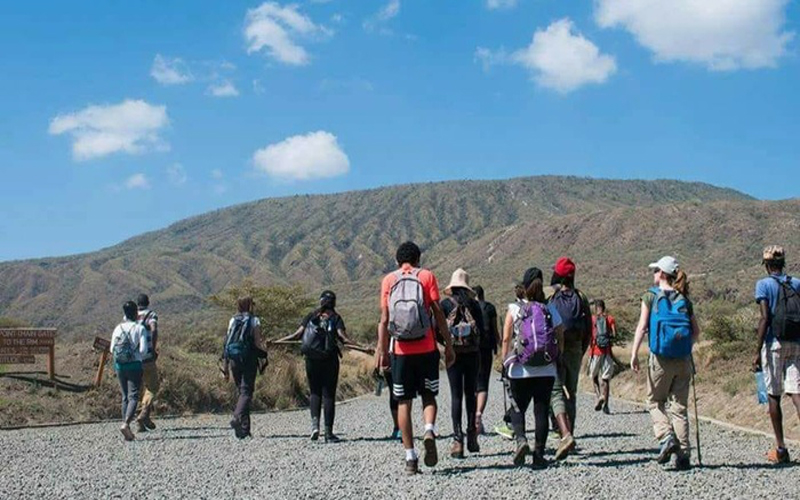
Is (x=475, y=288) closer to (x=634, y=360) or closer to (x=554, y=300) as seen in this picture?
(x=554, y=300)

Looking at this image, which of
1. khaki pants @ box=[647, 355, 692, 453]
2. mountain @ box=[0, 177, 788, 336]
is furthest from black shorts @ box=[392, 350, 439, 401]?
mountain @ box=[0, 177, 788, 336]

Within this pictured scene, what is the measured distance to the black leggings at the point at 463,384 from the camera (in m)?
8.34

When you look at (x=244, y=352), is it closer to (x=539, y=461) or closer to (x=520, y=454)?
(x=520, y=454)

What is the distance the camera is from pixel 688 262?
67.8 m

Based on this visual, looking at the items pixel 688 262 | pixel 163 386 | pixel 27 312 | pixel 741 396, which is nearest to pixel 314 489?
pixel 741 396

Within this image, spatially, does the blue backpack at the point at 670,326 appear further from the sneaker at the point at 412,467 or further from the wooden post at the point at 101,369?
the wooden post at the point at 101,369

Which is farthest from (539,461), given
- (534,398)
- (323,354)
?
(323,354)

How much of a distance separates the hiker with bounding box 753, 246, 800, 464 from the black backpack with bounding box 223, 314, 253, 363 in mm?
6318

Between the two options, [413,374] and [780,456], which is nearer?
[413,374]

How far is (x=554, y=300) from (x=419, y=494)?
9.43 ft

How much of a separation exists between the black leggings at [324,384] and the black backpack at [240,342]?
3.40ft

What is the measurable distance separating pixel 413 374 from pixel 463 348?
127cm

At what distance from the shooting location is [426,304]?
7199mm

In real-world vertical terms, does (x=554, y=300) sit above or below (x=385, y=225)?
below
